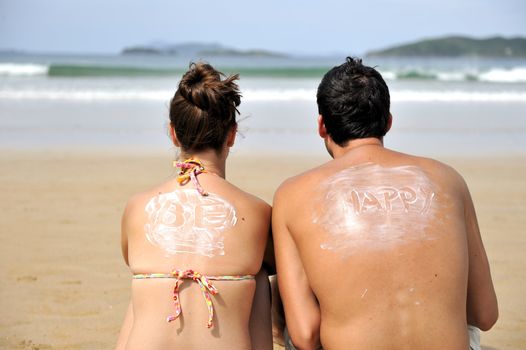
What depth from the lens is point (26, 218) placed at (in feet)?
20.2

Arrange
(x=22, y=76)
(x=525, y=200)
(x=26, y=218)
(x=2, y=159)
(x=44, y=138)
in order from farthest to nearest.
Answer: (x=22, y=76), (x=44, y=138), (x=2, y=159), (x=525, y=200), (x=26, y=218)

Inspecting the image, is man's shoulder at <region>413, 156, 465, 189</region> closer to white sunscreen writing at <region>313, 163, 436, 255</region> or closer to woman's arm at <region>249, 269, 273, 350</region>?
white sunscreen writing at <region>313, 163, 436, 255</region>

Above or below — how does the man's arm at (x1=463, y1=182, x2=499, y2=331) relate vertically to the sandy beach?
above

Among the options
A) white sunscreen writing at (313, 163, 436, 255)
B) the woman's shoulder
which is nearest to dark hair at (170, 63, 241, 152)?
the woman's shoulder

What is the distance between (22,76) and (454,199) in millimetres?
25029

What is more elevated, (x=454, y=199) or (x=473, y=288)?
(x=454, y=199)

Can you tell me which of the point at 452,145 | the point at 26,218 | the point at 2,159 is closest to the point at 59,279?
the point at 26,218

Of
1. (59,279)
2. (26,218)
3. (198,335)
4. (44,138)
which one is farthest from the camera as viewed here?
(44,138)

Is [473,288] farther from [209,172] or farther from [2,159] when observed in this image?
[2,159]

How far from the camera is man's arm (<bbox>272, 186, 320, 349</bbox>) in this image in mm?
2594

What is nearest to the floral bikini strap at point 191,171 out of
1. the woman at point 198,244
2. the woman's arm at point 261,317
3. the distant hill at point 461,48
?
the woman at point 198,244

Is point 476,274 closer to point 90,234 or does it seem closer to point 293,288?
point 293,288

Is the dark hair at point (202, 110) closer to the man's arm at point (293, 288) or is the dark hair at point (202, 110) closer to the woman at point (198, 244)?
the woman at point (198, 244)

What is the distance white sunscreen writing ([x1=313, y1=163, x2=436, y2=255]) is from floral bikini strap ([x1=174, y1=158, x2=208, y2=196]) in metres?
0.46
